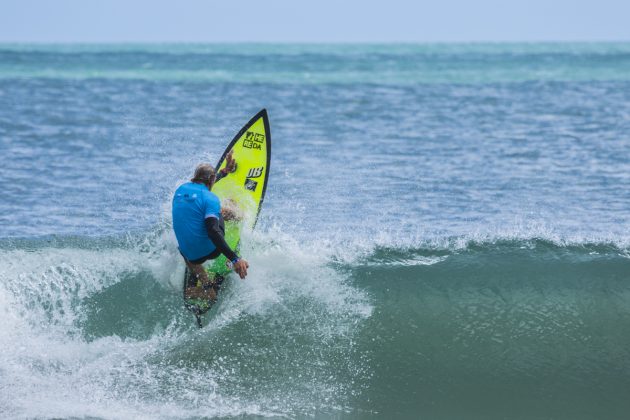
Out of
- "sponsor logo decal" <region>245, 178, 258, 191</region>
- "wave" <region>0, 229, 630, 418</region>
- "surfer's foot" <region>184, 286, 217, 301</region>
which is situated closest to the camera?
"wave" <region>0, 229, 630, 418</region>

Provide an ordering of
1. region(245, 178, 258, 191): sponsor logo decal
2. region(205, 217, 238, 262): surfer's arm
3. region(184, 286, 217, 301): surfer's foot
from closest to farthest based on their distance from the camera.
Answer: region(205, 217, 238, 262): surfer's arm, region(184, 286, 217, 301): surfer's foot, region(245, 178, 258, 191): sponsor logo decal

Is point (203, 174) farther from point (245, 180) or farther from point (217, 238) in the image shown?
point (245, 180)

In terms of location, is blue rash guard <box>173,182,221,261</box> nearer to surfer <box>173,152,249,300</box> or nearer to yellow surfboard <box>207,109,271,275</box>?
surfer <box>173,152,249,300</box>

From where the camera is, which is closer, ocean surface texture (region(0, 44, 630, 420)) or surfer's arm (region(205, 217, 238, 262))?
surfer's arm (region(205, 217, 238, 262))

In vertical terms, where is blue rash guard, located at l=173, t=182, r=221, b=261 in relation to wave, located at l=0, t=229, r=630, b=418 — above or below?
above

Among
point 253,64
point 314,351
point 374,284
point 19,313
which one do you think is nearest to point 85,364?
point 19,313

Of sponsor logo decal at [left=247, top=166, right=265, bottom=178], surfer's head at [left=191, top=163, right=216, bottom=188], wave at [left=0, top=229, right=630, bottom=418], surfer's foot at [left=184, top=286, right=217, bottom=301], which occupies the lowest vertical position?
wave at [left=0, top=229, right=630, bottom=418]

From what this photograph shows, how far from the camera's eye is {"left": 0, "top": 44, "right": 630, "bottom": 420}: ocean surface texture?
29.9 feet

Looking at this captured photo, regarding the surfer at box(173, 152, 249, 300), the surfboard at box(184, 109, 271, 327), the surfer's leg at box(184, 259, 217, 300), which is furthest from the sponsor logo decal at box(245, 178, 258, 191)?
the surfer at box(173, 152, 249, 300)

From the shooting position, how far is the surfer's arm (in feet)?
28.8

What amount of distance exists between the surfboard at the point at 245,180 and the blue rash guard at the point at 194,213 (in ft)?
3.96

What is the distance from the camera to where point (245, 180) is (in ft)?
36.4

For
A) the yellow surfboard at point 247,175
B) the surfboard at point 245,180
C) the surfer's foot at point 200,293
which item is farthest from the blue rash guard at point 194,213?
the yellow surfboard at point 247,175

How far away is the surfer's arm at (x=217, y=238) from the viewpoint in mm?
8789
